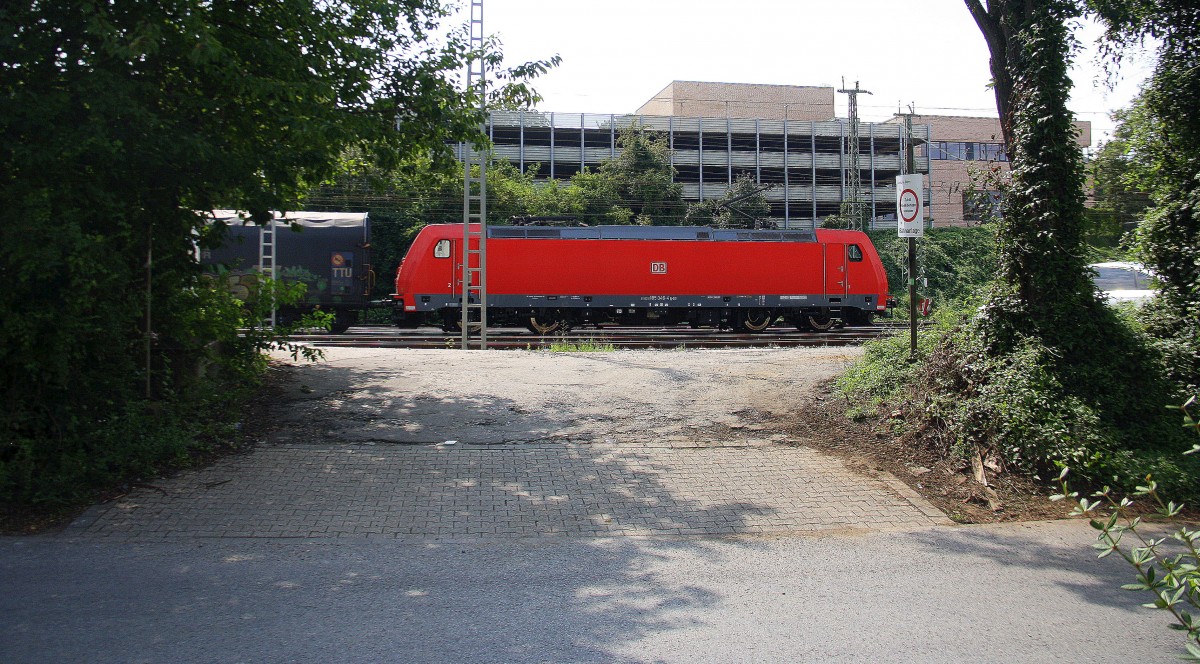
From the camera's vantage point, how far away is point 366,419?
880 cm

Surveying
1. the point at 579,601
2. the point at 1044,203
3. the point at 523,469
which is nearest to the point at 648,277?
the point at 1044,203

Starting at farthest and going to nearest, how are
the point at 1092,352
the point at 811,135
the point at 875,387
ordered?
the point at 811,135 → the point at 875,387 → the point at 1092,352

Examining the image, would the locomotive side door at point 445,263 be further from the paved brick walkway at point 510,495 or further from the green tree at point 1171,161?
the green tree at point 1171,161

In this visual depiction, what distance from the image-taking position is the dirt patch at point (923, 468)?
261 inches

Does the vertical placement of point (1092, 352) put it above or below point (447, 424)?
above

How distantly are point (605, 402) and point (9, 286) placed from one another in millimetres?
5746

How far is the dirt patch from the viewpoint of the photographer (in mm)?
6625

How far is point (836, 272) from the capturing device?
25.0m

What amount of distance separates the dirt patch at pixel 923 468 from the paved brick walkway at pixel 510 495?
227 mm

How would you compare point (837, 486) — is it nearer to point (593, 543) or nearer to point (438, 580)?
point (593, 543)

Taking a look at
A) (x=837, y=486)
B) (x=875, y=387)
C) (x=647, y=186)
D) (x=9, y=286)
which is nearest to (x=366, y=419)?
(x=9, y=286)

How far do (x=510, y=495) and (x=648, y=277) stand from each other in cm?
1745

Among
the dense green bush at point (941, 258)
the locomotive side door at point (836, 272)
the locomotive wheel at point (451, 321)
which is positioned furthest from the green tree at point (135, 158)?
the dense green bush at point (941, 258)

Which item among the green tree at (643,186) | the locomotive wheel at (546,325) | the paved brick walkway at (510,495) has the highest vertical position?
the green tree at (643,186)
